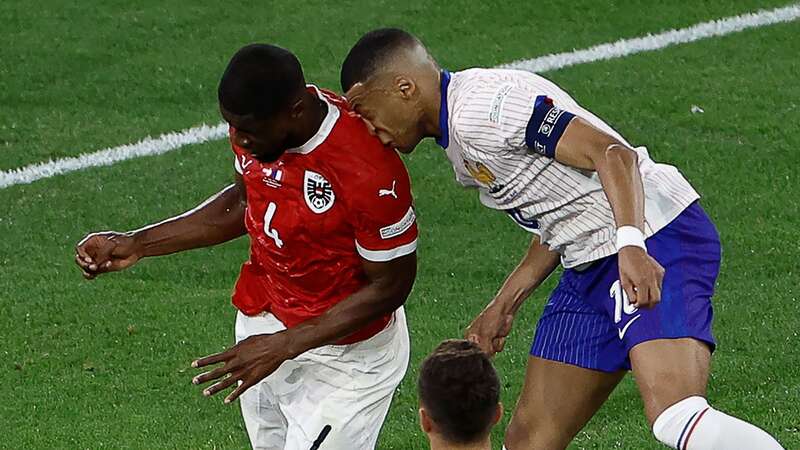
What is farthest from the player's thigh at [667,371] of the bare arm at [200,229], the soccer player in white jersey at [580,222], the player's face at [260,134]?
the bare arm at [200,229]

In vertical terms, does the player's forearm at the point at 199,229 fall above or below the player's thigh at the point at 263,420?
above

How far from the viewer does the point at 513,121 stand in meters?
4.89

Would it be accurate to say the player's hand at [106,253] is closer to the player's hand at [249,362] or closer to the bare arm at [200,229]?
the bare arm at [200,229]

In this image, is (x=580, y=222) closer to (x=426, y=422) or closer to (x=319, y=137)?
(x=319, y=137)

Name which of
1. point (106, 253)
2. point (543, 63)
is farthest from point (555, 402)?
point (543, 63)

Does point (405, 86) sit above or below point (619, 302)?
above

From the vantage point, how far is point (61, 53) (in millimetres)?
12914

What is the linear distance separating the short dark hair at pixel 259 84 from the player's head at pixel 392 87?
0.21m

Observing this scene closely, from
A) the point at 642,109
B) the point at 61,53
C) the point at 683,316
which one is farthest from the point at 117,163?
the point at 683,316

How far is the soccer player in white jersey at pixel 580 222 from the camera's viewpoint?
4797 millimetres

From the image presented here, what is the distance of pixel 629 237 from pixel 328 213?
3.46ft

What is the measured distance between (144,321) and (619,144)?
4.15 m

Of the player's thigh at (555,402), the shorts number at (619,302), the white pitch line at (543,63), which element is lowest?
the white pitch line at (543,63)

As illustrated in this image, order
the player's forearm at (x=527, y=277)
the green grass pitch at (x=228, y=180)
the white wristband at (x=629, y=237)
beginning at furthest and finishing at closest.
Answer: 1. the green grass pitch at (x=228, y=180)
2. the player's forearm at (x=527, y=277)
3. the white wristband at (x=629, y=237)
